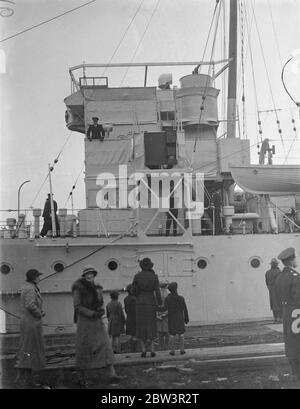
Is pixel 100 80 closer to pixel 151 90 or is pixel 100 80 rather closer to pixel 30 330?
pixel 151 90

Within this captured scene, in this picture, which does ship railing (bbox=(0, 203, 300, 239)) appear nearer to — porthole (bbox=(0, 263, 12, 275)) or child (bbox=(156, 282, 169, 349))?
porthole (bbox=(0, 263, 12, 275))

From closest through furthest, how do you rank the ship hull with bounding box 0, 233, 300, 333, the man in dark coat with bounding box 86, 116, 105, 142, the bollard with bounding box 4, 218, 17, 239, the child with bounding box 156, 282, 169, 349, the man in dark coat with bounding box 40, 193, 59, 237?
the child with bounding box 156, 282, 169, 349, the ship hull with bounding box 0, 233, 300, 333, the bollard with bounding box 4, 218, 17, 239, the man in dark coat with bounding box 40, 193, 59, 237, the man in dark coat with bounding box 86, 116, 105, 142

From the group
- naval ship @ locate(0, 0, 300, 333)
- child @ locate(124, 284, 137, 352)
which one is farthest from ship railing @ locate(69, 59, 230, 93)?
child @ locate(124, 284, 137, 352)

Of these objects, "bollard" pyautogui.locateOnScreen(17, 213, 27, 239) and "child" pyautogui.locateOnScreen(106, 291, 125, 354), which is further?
"bollard" pyautogui.locateOnScreen(17, 213, 27, 239)

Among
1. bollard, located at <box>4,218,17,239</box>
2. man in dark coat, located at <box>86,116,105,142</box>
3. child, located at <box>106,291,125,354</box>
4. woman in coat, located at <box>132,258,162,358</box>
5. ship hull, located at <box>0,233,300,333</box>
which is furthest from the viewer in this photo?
man in dark coat, located at <box>86,116,105,142</box>

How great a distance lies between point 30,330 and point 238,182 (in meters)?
8.03

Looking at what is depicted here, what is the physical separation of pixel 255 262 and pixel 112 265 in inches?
146

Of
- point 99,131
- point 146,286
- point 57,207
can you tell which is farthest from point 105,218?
point 146,286

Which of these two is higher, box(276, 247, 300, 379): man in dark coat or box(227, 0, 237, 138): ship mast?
box(227, 0, 237, 138): ship mast

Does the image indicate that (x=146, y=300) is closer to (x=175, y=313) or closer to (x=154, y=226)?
(x=175, y=313)

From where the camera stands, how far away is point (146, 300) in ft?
29.1

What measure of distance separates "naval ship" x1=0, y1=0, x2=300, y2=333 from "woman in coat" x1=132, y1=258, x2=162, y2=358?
3.76m

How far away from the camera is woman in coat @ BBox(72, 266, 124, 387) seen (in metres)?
7.19

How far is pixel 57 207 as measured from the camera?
14305mm
